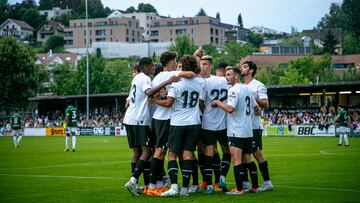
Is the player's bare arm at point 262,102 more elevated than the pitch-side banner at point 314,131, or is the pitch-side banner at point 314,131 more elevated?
the player's bare arm at point 262,102

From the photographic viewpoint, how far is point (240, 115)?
1570 cm

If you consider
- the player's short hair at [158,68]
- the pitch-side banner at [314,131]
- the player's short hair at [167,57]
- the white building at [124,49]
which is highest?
the white building at [124,49]

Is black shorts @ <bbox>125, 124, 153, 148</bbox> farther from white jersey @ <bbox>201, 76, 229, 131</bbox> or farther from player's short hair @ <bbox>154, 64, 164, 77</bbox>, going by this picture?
player's short hair @ <bbox>154, 64, 164, 77</bbox>

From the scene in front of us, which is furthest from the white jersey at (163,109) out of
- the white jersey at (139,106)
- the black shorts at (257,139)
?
the black shorts at (257,139)

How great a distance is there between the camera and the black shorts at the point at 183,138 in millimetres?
15312

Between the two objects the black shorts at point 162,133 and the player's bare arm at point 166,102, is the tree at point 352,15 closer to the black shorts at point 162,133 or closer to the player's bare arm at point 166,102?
the black shorts at point 162,133

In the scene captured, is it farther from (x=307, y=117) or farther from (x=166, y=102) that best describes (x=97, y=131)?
(x=166, y=102)

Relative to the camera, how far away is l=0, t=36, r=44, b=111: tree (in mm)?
91000

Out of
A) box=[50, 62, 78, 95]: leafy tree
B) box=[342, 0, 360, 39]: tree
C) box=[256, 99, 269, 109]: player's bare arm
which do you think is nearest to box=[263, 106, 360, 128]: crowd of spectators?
box=[256, 99, 269, 109]: player's bare arm

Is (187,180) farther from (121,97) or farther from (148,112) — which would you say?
(121,97)

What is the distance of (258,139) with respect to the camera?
16.6m

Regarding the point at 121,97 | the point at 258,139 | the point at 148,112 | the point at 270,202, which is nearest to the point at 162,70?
the point at 148,112

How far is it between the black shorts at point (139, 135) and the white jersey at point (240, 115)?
1979mm

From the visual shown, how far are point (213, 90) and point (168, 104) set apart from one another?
1.48 meters
